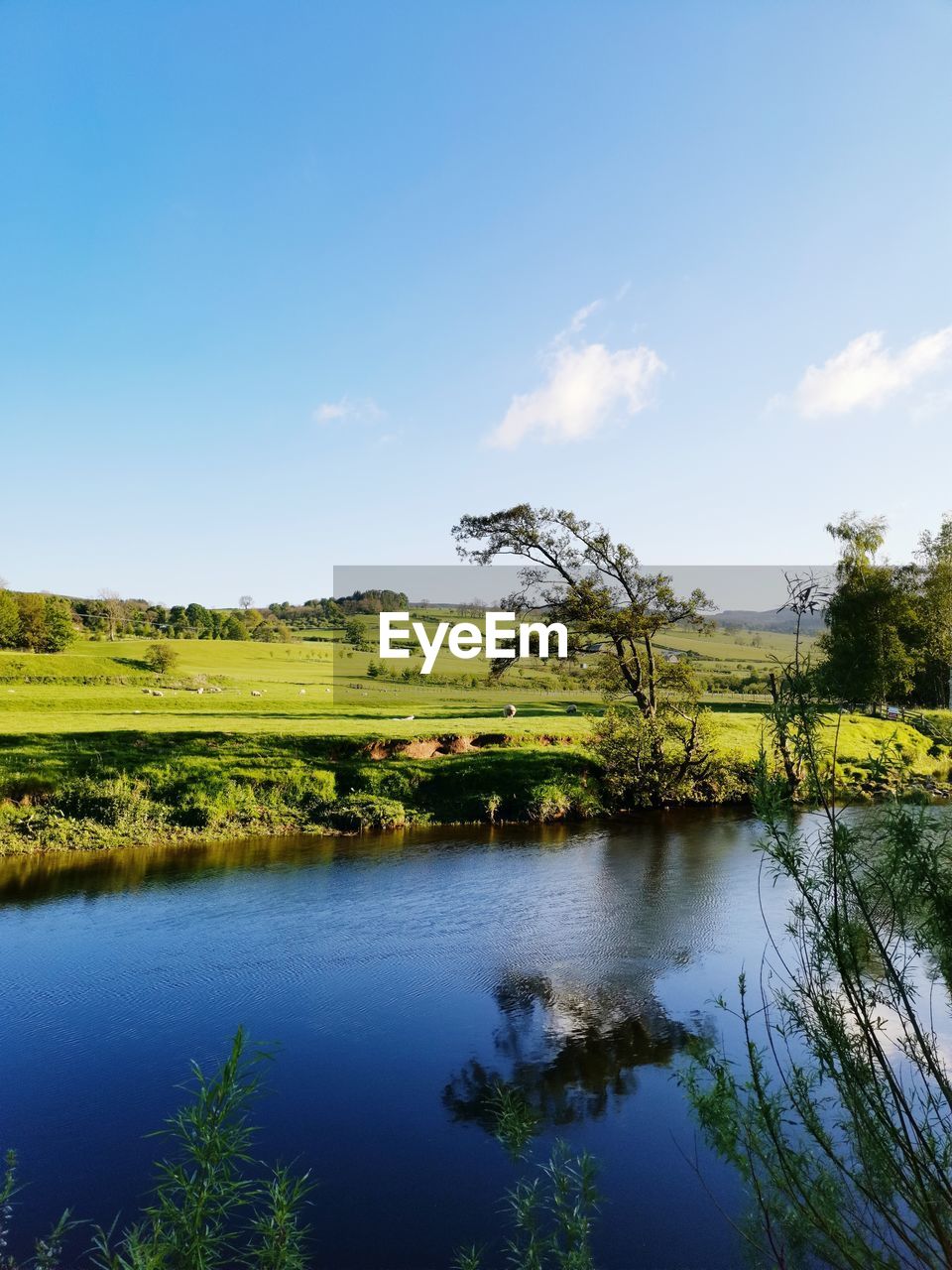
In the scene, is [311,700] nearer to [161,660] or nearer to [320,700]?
[320,700]

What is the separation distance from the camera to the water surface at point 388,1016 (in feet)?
23.6

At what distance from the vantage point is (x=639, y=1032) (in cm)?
1038

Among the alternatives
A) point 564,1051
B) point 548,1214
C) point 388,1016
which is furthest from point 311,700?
point 548,1214

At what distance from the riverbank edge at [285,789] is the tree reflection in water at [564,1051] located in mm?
11223

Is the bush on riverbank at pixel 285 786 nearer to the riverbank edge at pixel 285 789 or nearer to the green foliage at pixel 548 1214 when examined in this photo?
the riverbank edge at pixel 285 789

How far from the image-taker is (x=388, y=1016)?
1104 centimetres

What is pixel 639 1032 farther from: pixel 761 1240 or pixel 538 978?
pixel 761 1240

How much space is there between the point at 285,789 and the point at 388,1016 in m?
13.3

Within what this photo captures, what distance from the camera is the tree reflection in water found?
8.70m

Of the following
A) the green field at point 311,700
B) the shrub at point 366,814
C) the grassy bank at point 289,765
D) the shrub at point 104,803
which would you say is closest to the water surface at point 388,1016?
the shrub at point 104,803

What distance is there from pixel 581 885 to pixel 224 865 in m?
8.60

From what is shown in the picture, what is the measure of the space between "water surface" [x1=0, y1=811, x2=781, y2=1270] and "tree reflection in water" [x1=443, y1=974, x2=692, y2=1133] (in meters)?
0.04

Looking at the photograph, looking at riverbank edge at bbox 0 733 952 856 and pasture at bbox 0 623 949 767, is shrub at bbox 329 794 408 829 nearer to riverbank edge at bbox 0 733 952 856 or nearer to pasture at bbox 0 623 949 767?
riverbank edge at bbox 0 733 952 856

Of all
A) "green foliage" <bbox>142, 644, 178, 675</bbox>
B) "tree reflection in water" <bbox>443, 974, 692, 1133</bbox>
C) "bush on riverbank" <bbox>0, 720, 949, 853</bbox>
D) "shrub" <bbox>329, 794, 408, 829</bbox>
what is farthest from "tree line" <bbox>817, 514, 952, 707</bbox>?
"green foliage" <bbox>142, 644, 178, 675</bbox>
